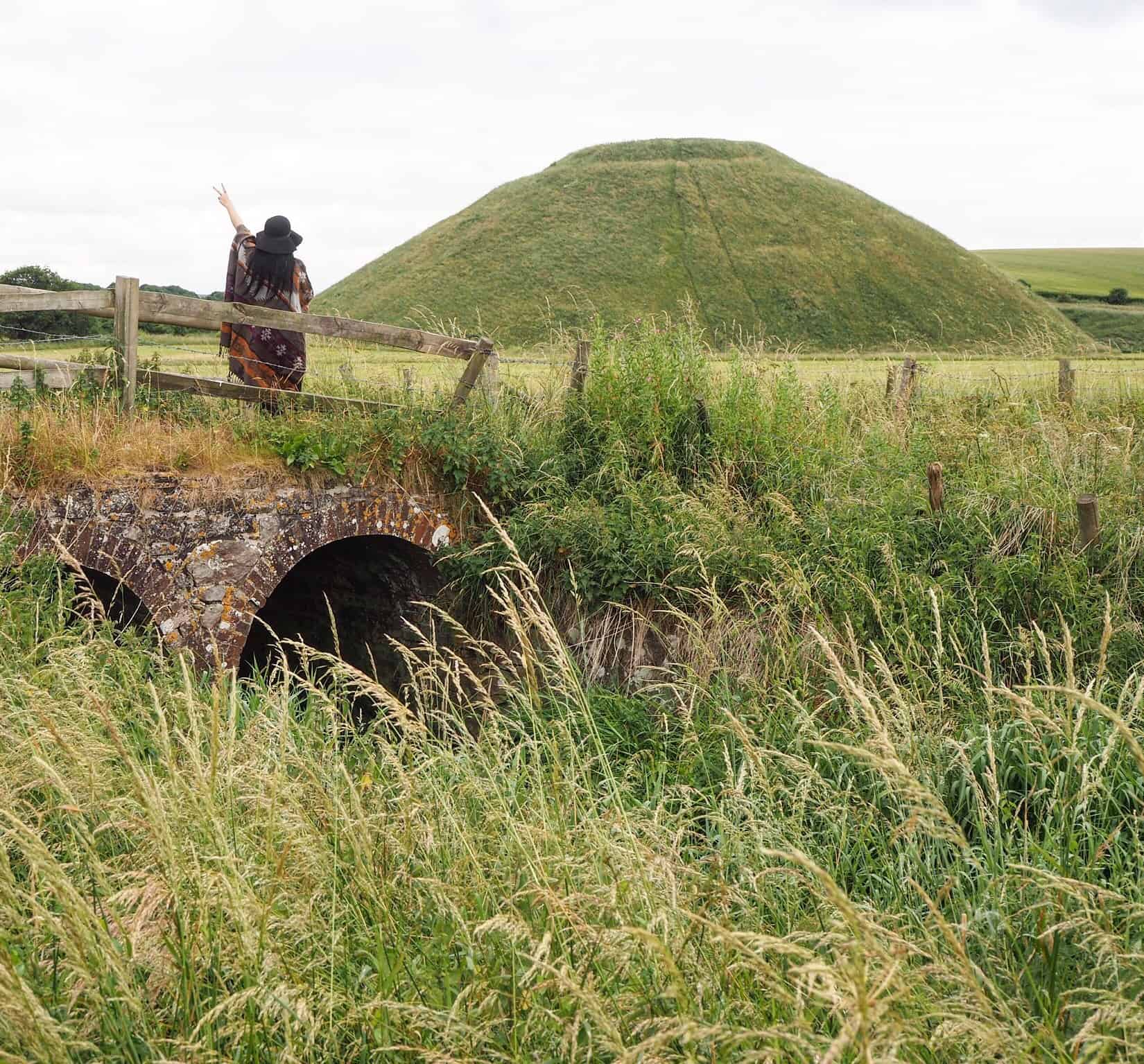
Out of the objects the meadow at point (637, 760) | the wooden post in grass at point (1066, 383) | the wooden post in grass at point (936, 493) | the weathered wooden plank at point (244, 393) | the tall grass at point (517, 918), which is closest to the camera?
the tall grass at point (517, 918)

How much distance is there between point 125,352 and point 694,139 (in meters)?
49.7

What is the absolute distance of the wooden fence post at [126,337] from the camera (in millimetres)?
7461

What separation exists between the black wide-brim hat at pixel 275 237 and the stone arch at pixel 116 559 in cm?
309

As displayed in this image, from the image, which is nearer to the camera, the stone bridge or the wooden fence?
the stone bridge

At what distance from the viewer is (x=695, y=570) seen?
7004mm

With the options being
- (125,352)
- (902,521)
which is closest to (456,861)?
(902,521)

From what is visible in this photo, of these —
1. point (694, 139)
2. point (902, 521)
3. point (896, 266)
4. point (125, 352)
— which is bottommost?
point (902, 521)

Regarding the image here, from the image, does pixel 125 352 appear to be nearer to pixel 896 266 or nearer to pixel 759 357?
pixel 759 357

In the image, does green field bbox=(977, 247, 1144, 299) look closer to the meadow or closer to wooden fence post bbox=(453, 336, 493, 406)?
the meadow

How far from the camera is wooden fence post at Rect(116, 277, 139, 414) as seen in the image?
7.46 meters

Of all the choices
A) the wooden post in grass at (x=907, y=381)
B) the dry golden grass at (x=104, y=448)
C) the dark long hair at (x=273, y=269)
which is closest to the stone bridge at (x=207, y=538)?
the dry golden grass at (x=104, y=448)

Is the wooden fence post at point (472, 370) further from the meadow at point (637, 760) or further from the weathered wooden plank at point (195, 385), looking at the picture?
the weathered wooden plank at point (195, 385)

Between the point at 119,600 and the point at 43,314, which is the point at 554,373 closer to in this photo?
the point at 119,600

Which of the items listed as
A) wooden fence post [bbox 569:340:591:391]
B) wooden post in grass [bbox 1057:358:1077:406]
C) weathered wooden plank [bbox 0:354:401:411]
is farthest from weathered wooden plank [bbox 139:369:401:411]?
wooden post in grass [bbox 1057:358:1077:406]
